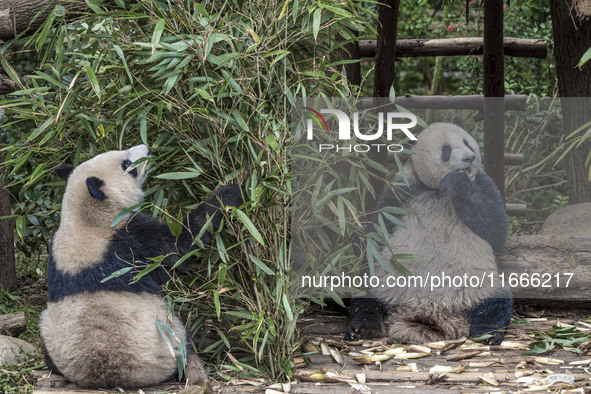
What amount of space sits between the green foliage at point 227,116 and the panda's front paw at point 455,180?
0.80 meters

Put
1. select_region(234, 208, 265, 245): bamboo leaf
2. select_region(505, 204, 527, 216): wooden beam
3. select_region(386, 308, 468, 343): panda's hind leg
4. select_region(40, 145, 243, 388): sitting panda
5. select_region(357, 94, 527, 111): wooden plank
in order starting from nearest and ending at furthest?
select_region(234, 208, 265, 245): bamboo leaf, select_region(40, 145, 243, 388): sitting panda, select_region(386, 308, 468, 343): panda's hind leg, select_region(505, 204, 527, 216): wooden beam, select_region(357, 94, 527, 111): wooden plank

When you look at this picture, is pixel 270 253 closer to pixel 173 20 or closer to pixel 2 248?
pixel 173 20

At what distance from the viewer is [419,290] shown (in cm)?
382

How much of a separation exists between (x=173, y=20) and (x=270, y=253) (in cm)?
124

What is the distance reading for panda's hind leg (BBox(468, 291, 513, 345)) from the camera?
3.76 metres

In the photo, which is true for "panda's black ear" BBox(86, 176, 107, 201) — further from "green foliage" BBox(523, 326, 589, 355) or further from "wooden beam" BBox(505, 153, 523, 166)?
"wooden beam" BBox(505, 153, 523, 166)

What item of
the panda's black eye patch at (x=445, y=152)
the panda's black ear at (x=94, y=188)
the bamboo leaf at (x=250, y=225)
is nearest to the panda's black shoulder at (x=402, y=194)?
the panda's black eye patch at (x=445, y=152)

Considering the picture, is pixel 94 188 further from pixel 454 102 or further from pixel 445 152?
pixel 454 102

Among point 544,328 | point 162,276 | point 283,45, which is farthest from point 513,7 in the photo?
point 162,276

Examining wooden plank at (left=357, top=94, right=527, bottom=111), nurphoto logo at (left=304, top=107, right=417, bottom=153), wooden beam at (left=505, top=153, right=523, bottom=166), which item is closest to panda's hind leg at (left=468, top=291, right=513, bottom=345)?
nurphoto logo at (left=304, top=107, right=417, bottom=153)

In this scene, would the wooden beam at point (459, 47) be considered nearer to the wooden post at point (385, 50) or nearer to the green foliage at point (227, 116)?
the wooden post at point (385, 50)

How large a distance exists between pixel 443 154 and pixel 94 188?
1.90 metres

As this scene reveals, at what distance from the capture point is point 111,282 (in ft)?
10.2

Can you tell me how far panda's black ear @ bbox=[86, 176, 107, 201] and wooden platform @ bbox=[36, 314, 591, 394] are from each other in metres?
0.91
